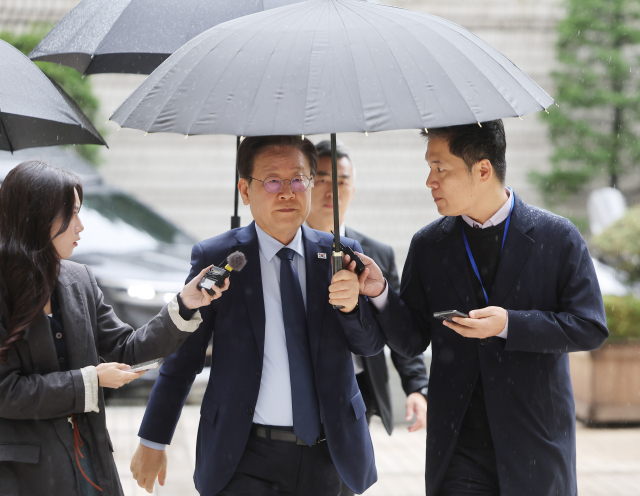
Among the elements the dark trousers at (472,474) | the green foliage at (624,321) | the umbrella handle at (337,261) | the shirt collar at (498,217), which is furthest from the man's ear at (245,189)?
the green foliage at (624,321)

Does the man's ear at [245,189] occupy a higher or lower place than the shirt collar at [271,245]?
higher

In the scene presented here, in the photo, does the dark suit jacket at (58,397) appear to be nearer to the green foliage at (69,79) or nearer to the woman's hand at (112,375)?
the woman's hand at (112,375)

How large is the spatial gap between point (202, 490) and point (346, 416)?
61 cm

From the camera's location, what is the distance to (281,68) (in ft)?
8.25

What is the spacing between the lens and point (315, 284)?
306 cm

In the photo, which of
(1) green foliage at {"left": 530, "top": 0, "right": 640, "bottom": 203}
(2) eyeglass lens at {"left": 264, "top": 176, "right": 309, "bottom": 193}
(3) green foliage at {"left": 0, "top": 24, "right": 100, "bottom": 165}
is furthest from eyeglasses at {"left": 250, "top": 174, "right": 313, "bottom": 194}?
(1) green foliage at {"left": 530, "top": 0, "right": 640, "bottom": 203}

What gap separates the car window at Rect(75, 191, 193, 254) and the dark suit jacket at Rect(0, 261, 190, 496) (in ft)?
14.5

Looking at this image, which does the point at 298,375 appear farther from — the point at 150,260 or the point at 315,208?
the point at 150,260

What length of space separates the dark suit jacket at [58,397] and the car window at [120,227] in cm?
442

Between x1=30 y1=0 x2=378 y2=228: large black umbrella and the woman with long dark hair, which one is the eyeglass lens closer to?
the woman with long dark hair

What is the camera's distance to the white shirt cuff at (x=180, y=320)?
289 centimetres

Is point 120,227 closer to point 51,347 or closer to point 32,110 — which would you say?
point 32,110

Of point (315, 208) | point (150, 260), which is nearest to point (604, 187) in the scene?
point (150, 260)

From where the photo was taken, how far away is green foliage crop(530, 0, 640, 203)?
13.0 metres
